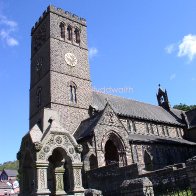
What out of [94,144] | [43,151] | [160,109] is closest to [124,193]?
[43,151]

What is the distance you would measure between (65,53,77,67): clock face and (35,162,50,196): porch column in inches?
963

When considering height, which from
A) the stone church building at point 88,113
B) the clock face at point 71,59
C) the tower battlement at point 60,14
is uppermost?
the tower battlement at point 60,14

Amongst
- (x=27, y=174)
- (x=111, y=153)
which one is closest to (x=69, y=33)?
(x=111, y=153)

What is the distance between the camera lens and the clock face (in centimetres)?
3436

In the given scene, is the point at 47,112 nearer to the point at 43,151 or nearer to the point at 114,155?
the point at 43,151

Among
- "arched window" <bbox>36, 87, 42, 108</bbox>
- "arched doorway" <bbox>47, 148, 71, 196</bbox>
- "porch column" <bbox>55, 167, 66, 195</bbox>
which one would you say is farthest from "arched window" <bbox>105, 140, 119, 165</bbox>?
→ "porch column" <bbox>55, 167, 66, 195</bbox>

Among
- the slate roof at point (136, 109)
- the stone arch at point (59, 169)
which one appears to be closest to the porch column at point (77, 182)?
the stone arch at point (59, 169)

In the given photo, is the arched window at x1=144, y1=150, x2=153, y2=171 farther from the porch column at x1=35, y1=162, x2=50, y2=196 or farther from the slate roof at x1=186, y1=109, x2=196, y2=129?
the porch column at x1=35, y1=162, x2=50, y2=196

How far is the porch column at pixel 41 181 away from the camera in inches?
406

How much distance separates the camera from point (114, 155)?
92.8 feet

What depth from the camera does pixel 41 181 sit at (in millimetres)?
10547

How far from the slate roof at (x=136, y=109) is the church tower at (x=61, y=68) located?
7.30 feet

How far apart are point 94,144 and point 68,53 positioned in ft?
47.8

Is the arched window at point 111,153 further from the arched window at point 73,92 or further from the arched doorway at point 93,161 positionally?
the arched window at point 73,92
